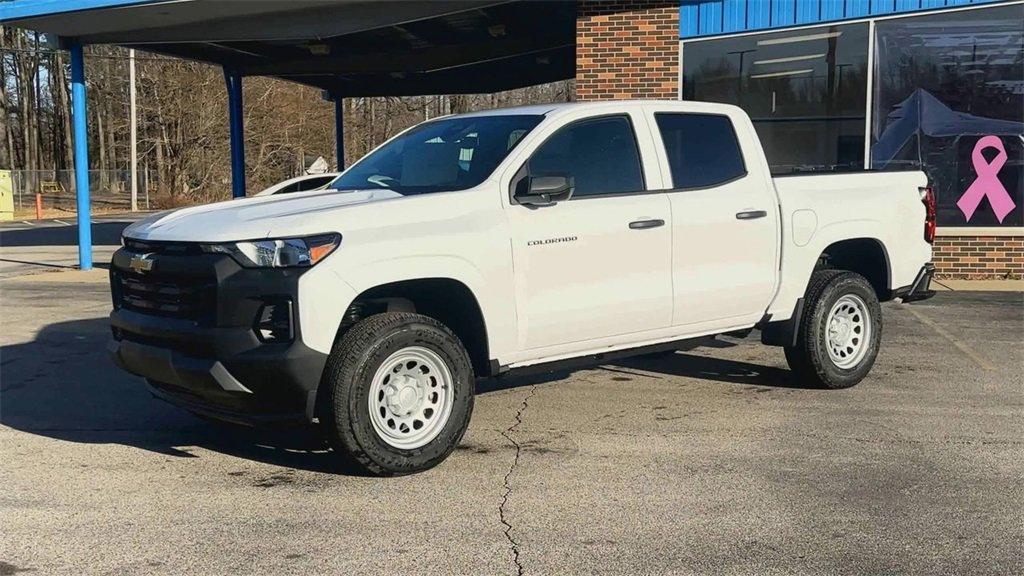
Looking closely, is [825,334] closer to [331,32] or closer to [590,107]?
[590,107]

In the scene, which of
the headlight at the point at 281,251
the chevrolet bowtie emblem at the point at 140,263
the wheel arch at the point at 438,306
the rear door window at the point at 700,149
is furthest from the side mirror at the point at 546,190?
the chevrolet bowtie emblem at the point at 140,263

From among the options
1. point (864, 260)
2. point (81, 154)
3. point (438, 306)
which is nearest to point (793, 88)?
point (864, 260)

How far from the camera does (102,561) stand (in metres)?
4.12

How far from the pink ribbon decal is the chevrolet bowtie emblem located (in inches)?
465

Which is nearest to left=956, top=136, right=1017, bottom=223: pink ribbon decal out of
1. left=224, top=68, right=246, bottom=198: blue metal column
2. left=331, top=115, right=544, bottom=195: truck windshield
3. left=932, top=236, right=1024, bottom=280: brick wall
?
left=932, top=236, right=1024, bottom=280: brick wall

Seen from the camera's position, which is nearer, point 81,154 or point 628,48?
point 628,48

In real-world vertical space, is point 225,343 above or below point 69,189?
below

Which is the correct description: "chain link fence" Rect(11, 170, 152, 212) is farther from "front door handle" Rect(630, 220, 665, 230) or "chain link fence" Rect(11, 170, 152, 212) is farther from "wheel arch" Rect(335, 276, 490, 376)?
"front door handle" Rect(630, 220, 665, 230)

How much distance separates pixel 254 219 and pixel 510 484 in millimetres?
1920

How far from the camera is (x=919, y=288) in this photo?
25.5 feet

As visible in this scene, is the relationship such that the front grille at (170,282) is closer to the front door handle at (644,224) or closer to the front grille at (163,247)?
the front grille at (163,247)

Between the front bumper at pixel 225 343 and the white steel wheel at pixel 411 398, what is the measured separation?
0.39m

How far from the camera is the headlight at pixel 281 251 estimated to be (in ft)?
15.9

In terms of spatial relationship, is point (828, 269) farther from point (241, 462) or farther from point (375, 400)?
point (241, 462)
